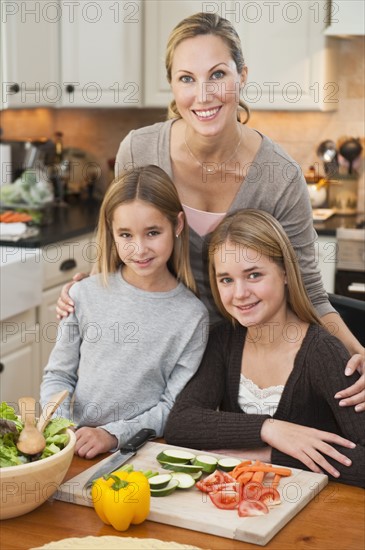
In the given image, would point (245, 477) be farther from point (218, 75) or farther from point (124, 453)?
point (218, 75)

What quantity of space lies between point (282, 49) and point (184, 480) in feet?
8.65

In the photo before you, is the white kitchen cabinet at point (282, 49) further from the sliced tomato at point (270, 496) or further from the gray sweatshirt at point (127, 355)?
the sliced tomato at point (270, 496)

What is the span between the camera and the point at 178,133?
2102mm

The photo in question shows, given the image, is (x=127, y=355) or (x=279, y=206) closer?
(x=127, y=355)

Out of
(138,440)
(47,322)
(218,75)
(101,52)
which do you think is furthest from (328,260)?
(138,440)

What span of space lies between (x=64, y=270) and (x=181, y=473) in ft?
6.89

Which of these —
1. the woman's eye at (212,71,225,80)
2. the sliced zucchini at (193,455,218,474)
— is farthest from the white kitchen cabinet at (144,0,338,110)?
the sliced zucchini at (193,455,218,474)

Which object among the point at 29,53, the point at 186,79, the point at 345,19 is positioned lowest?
the point at 186,79

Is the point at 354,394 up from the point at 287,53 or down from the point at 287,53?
down

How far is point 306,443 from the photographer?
1.55 meters

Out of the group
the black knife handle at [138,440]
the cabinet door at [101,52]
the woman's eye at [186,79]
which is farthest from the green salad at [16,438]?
the cabinet door at [101,52]

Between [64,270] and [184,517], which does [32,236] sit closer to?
[64,270]

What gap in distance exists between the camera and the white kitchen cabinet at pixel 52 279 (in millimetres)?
3365

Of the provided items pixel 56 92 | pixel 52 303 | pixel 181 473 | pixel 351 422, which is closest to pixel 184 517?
pixel 181 473
